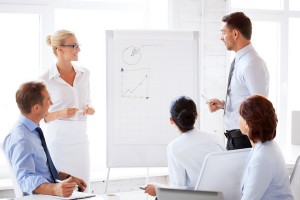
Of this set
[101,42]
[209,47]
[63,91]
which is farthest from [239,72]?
[101,42]

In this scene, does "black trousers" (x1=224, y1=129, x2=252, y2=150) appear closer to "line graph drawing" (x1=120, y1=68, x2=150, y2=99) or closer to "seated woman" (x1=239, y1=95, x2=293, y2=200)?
"line graph drawing" (x1=120, y1=68, x2=150, y2=99)

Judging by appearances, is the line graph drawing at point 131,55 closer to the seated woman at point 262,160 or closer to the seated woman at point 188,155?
the seated woman at point 188,155

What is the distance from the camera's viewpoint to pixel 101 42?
5.14 metres

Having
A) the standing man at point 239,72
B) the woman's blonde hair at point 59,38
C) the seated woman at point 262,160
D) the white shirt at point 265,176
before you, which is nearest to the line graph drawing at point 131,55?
the woman's blonde hair at point 59,38

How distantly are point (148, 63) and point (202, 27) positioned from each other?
1.18 meters

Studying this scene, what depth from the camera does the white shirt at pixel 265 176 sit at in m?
2.34

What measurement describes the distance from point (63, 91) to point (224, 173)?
6.08 ft

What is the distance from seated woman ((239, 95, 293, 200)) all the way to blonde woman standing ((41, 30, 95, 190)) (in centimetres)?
165

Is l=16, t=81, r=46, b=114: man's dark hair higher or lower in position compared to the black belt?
higher

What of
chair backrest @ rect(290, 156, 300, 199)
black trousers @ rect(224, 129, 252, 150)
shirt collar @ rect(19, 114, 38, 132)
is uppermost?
shirt collar @ rect(19, 114, 38, 132)

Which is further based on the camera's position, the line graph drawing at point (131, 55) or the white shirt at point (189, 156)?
the line graph drawing at point (131, 55)

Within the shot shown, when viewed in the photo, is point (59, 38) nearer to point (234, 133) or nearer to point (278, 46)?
point (234, 133)

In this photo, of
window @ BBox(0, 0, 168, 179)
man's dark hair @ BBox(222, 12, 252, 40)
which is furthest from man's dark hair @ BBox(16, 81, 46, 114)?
window @ BBox(0, 0, 168, 179)

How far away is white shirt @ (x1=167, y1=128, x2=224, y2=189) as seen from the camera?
3.02 m
